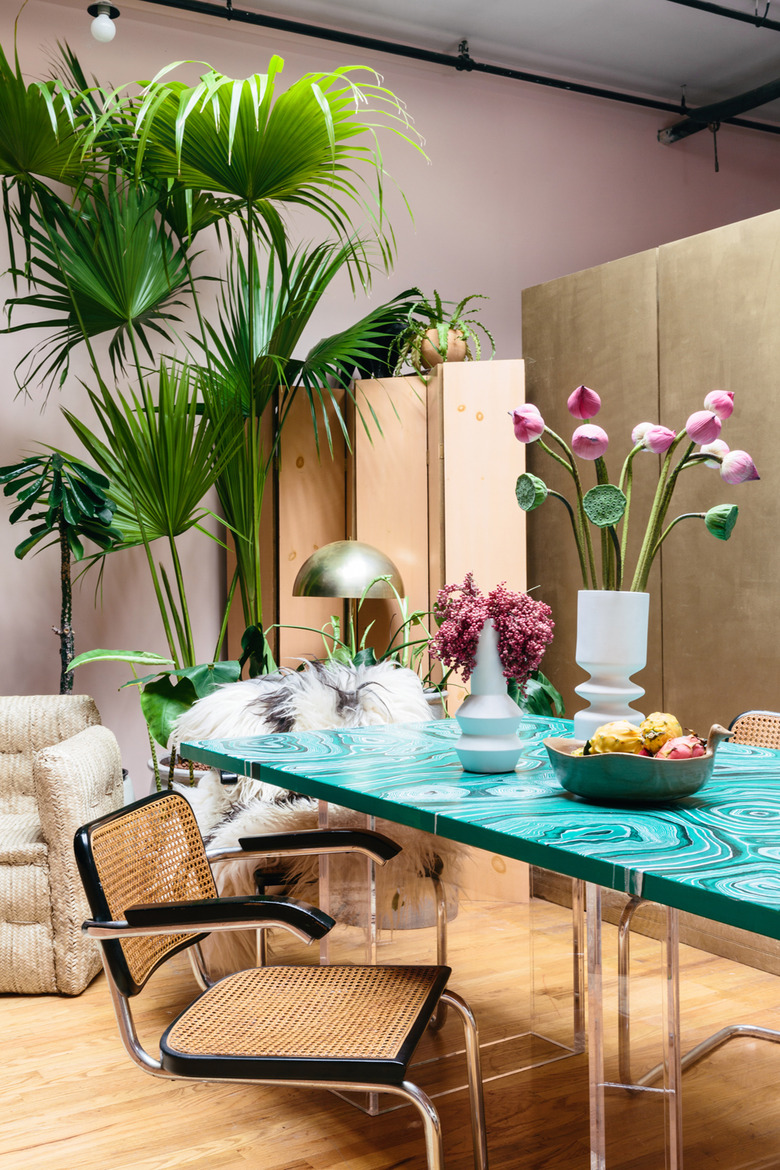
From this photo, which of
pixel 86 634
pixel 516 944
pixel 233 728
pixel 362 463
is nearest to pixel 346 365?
pixel 362 463

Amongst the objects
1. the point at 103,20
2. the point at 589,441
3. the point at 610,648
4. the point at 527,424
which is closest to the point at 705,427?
the point at 589,441

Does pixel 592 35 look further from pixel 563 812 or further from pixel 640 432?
pixel 563 812

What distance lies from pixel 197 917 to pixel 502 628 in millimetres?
716

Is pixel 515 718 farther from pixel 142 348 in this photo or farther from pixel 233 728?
pixel 142 348

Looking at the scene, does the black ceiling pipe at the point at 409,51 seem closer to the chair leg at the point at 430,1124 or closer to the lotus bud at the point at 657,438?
the lotus bud at the point at 657,438

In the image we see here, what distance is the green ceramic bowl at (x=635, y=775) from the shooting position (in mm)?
1525

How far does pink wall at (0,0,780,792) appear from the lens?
400cm

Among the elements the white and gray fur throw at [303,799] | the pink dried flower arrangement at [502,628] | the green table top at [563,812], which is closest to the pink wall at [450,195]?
the white and gray fur throw at [303,799]

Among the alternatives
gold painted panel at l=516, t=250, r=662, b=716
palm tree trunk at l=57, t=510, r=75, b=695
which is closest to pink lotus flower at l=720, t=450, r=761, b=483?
gold painted panel at l=516, t=250, r=662, b=716

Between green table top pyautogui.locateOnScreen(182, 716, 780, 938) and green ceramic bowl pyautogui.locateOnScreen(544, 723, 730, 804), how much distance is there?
25mm

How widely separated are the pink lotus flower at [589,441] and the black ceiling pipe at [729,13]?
320 centimetres

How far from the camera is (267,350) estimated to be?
11.7ft

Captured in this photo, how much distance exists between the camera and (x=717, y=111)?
495 centimetres

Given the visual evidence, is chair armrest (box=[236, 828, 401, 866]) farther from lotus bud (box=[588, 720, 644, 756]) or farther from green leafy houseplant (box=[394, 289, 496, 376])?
green leafy houseplant (box=[394, 289, 496, 376])
